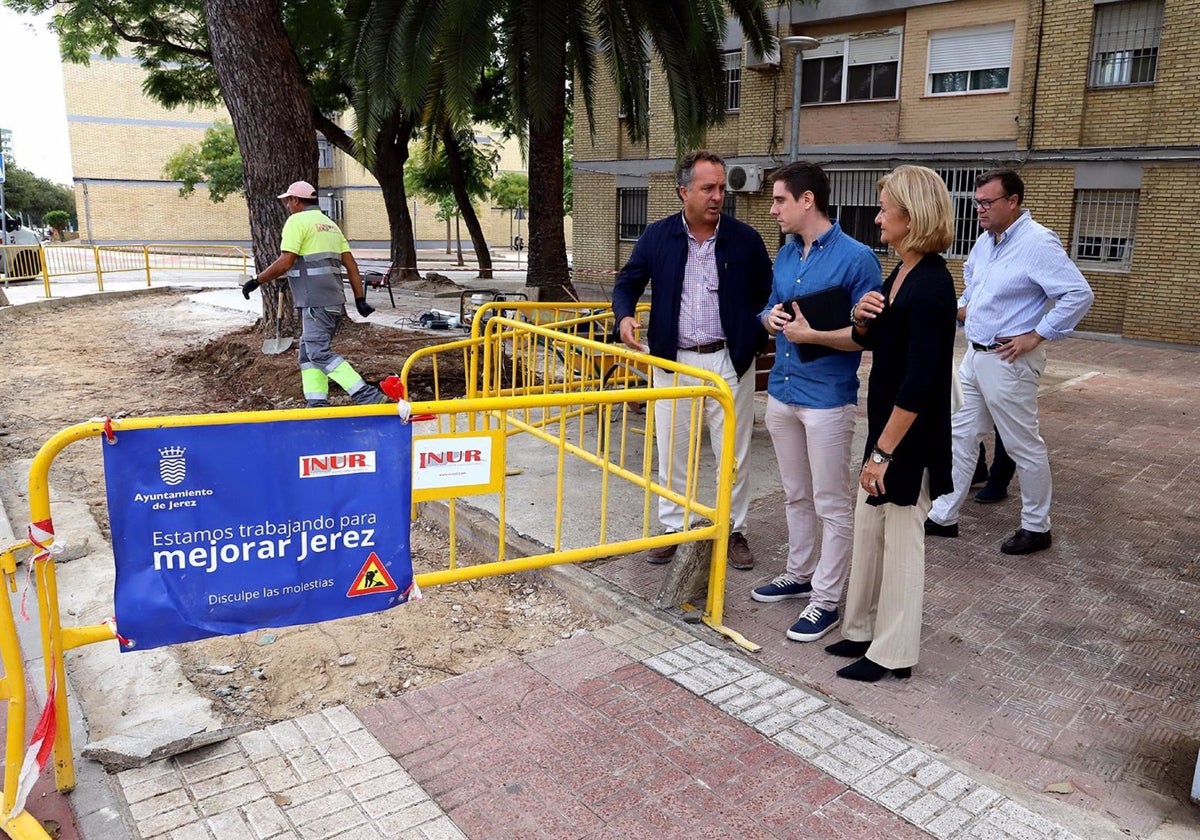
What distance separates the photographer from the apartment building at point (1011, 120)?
15.4 meters

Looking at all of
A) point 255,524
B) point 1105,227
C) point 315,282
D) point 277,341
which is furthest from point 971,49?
point 255,524

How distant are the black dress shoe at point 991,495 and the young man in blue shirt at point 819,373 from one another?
2.32 m

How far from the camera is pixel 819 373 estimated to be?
3998mm

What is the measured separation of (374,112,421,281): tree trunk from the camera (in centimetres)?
2306

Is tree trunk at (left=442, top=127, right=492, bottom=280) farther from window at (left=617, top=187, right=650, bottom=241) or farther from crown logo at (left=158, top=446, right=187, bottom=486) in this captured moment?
crown logo at (left=158, top=446, right=187, bottom=486)

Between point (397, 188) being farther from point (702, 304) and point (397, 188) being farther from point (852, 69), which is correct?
point (702, 304)

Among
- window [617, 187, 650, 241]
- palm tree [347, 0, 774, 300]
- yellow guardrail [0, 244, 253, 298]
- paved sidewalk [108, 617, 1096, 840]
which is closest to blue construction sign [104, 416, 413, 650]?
paved sidewalk [108, 617, 1096, 840]

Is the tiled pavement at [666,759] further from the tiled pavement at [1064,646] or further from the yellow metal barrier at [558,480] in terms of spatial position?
the yellow metal barrier at [558,480]

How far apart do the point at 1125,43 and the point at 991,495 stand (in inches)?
543

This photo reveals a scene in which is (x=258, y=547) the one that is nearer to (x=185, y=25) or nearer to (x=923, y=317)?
(x=923, y=317)

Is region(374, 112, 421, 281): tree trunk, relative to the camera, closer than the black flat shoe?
No

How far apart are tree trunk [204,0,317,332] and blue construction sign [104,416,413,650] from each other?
8087mm

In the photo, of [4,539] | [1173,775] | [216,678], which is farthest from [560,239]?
[1173,775]

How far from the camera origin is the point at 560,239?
15.9 m
